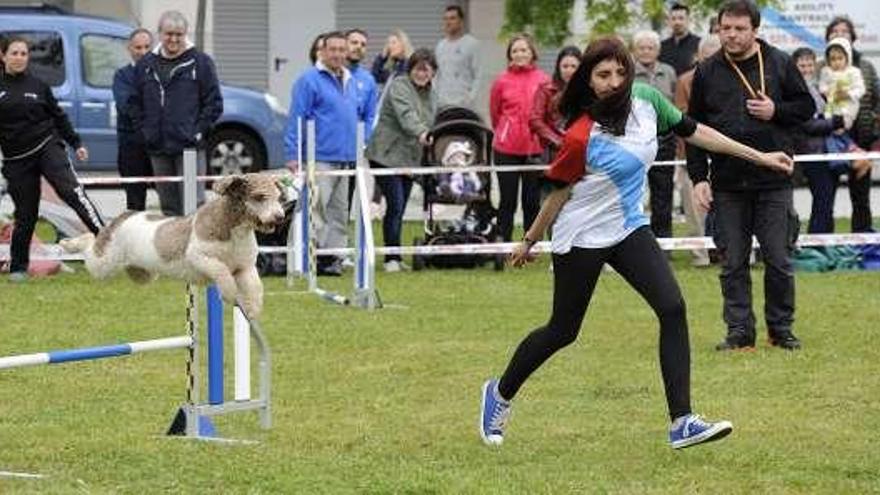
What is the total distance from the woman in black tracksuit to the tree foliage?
26.1 ft

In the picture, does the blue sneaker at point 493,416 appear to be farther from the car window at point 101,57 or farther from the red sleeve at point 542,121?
the car window at point 101,57

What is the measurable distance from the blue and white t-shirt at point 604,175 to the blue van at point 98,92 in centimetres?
1302

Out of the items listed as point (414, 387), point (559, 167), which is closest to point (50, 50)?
point (414, 387)

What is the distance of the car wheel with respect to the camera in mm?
21953

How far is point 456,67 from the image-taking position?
19203 mm

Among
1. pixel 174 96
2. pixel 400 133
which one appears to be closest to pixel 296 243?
pixel 174 96

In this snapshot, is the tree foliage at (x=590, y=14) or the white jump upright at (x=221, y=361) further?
the tree foliage at (x=590, y=14)

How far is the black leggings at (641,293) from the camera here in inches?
332

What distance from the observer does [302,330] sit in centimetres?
1282

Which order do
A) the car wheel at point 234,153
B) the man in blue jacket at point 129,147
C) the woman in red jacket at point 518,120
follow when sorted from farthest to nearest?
the car wheel at point 234,153 < the woman in red jacket at point 518,120 < the man in blue jacket at point 129,147

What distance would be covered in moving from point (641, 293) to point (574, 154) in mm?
658

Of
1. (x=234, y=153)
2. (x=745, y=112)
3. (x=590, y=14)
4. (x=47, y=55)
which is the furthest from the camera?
(x=590, y=14)

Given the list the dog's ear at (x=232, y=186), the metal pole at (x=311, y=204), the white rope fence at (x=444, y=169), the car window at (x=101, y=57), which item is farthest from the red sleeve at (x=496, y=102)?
the dog's ear at (x=232, y=186)

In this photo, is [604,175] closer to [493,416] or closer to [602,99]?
[602,99]
